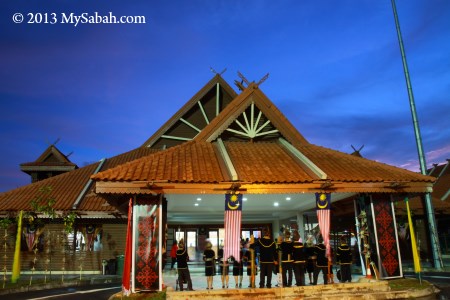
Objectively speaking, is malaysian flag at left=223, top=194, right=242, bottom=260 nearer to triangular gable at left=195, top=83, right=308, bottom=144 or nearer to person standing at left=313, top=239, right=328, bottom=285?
person standing at left=313, top=239, right=328, bottom=285

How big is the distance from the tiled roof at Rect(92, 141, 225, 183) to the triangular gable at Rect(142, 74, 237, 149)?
412 inches

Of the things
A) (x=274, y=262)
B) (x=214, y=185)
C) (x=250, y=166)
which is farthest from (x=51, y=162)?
(x=274, y=262)

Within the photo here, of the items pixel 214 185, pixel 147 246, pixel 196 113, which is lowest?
pixel 147 246

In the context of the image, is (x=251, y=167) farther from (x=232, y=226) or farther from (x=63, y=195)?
(x=63, y=195)

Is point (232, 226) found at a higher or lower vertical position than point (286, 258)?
higher

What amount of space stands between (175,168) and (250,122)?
5.49 meters

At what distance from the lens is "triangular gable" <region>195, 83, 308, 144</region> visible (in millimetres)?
15672

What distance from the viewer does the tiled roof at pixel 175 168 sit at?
11405 millimetres

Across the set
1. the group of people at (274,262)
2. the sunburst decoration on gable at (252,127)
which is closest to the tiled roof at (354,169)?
the sunburst decoration on gable at (252,127)

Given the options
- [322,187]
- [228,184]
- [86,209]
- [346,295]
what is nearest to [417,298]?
[346,295]

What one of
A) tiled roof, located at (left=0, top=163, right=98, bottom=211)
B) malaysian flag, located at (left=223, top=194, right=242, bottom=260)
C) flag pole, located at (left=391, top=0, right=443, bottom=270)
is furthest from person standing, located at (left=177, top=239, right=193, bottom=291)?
flag pole, located at (left=391, top=0, right=443, bottom=270)

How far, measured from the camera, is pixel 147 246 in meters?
11.2

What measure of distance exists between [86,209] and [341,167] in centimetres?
1444

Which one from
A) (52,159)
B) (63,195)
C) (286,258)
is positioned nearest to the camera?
(286,258)
